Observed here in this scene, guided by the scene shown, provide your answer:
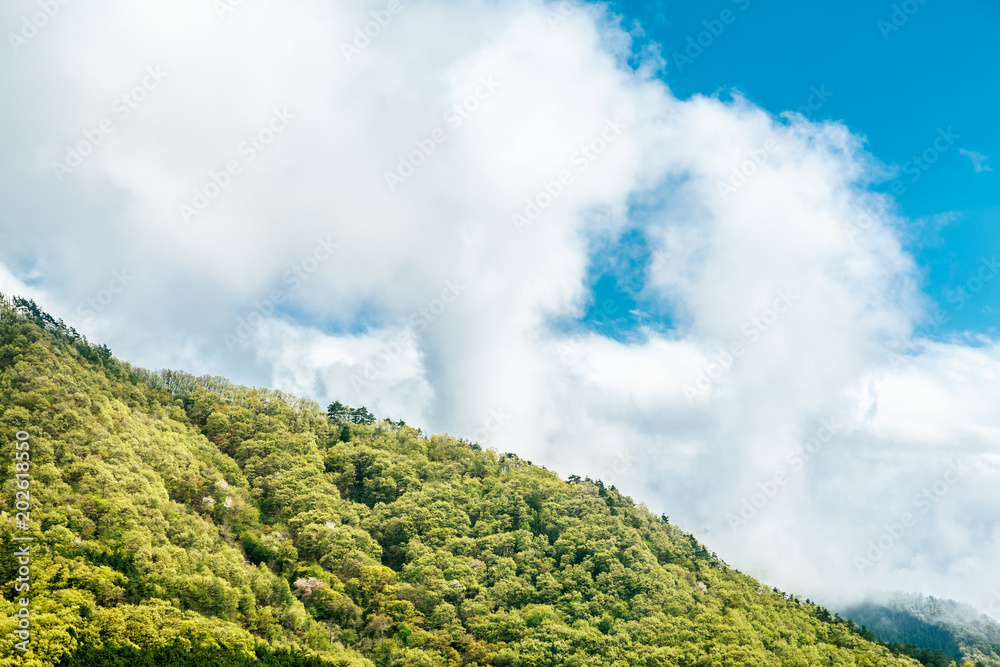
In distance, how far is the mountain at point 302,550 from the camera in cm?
5272

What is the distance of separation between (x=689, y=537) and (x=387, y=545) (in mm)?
49709

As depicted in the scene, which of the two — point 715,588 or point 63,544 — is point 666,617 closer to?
point 715,588

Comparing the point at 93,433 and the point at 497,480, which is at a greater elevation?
the point at 497,480

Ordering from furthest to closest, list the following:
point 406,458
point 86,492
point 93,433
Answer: point 406,458 < point 93,433 < point 86,492

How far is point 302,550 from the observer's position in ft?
248

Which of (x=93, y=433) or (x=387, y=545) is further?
(x=387, y=545)

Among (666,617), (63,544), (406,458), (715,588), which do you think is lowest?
(63,544)

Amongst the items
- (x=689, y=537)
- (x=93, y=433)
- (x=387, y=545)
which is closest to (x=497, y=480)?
(x=387, y=545)

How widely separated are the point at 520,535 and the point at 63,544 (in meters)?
54.6

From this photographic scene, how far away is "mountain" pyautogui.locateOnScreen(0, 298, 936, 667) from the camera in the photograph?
52719mm

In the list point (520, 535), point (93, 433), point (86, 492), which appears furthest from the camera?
point (520, 535)

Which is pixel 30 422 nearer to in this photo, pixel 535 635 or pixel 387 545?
pixel 387 545

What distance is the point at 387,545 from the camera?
84.3 meters

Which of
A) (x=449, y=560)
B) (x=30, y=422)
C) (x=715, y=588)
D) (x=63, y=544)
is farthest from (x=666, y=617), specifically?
(x=30, y=422)
